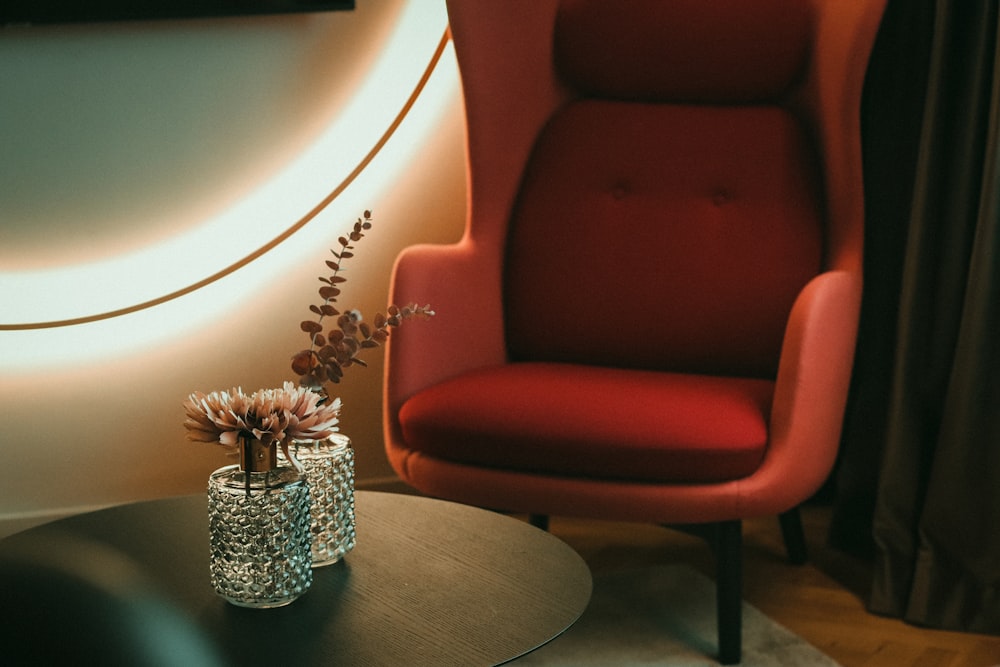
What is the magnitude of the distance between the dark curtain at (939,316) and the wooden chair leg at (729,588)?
0.36 metres

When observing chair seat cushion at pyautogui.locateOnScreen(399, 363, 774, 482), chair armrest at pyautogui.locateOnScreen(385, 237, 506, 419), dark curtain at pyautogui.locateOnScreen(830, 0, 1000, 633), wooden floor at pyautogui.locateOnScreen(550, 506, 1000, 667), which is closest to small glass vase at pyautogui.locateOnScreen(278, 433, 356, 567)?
chair seat cushion at pyautogui.locateOnScreen(399, 363, 774, 482)

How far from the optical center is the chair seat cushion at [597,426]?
1682 millimetres

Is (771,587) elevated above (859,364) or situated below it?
below

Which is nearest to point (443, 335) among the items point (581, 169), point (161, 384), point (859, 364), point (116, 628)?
point (581, 169)

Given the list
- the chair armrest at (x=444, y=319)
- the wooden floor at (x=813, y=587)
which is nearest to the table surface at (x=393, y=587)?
the chair armrest at (x=444, y=319)

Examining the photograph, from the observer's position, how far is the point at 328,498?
1234 mm

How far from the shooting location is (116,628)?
41.9 inches

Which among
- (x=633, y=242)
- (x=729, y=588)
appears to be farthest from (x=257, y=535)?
(x=633, y=242)

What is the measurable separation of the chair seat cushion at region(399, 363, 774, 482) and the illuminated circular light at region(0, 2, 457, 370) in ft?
2.19

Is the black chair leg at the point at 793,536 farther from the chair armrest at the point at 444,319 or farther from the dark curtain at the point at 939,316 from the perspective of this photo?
the chair armrest at the point at 444,319

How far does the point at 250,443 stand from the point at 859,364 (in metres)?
1.53

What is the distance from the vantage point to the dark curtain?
1887 mm

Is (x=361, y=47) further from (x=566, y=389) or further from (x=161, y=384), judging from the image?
(x=566, y=389)

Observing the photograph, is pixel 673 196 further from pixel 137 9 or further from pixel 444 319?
pixel 137 9
